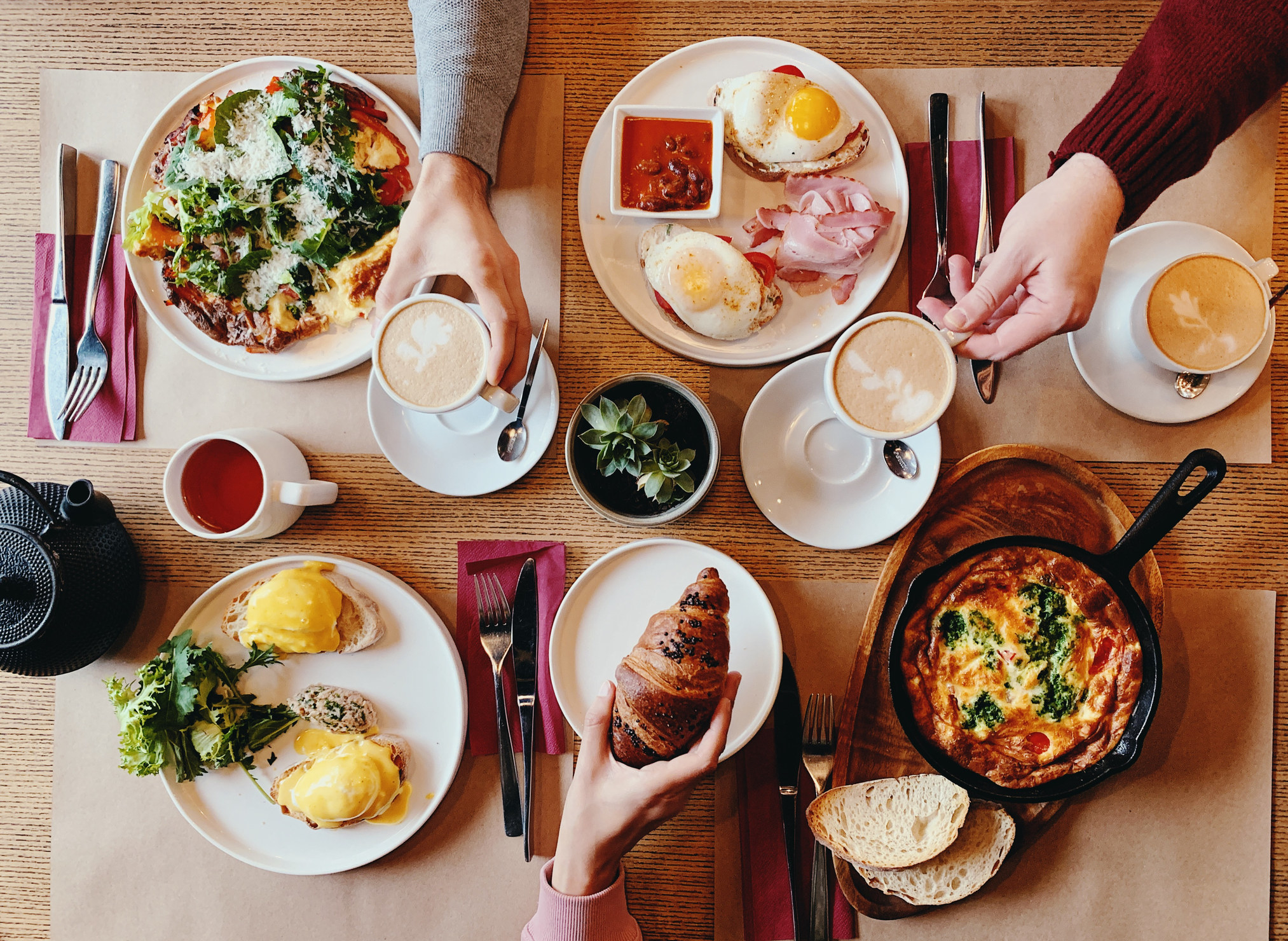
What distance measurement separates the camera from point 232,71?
73.0 inches

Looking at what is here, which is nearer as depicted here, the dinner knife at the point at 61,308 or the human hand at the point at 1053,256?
the human hand at the point at 1053,256

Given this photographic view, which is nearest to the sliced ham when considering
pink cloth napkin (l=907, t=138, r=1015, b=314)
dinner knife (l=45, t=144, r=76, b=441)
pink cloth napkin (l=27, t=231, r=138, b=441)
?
pink cloth napkin (l=907, t=138, r=1015, b=314)

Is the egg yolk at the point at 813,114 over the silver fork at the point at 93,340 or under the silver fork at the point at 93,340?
over

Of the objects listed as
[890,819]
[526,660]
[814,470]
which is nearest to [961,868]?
[890,819]

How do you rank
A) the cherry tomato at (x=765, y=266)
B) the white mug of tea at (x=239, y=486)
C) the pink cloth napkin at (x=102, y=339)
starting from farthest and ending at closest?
the pink cloth napkin at (x=102, y=339), the cherry tomato at (x=765, y=266), the white mug of tea at (x=239, y=486)

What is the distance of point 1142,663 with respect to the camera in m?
1.66

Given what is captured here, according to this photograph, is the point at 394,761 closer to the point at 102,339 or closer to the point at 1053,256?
the point at 102,339

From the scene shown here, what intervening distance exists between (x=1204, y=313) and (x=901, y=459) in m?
0.75

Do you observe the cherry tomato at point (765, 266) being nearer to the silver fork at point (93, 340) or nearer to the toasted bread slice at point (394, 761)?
the toasted bread slice at point (394, 761)

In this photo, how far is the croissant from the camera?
59.4 inches

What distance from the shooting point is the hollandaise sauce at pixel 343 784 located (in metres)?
1.74

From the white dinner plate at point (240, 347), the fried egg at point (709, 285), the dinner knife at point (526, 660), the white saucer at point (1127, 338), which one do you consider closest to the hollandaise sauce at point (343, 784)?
the dinner knife at point (526, 660)

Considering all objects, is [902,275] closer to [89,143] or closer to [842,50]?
[842,50]

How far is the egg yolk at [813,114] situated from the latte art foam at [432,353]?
87 centimetres
